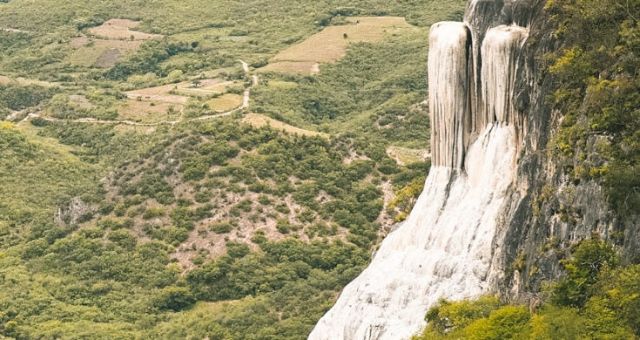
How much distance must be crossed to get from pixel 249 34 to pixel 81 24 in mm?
27258

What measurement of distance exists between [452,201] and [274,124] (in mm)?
71945

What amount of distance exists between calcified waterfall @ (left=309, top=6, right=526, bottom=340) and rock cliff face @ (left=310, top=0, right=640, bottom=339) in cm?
5

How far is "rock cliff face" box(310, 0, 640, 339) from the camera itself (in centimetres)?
3900

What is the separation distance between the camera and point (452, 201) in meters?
46.5

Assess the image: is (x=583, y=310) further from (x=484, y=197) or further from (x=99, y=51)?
(x=99, y=51)

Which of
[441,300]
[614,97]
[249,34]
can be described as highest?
[614,97]

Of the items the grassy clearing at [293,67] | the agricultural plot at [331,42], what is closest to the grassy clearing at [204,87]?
the grassy clearing at [293,67]

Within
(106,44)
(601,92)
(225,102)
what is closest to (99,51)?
(106,44)

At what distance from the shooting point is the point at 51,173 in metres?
124

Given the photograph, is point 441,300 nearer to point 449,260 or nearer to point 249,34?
point 449,260

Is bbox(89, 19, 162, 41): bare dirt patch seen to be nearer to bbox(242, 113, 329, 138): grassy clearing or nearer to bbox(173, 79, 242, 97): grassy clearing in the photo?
bbox(173, 79, 242, 97): grassy clearing

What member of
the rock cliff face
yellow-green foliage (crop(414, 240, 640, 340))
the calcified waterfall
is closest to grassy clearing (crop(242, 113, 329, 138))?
Answer: the rock cliff face

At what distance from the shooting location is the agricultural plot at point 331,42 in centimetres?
16262

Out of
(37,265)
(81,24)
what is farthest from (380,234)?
(81,24)
